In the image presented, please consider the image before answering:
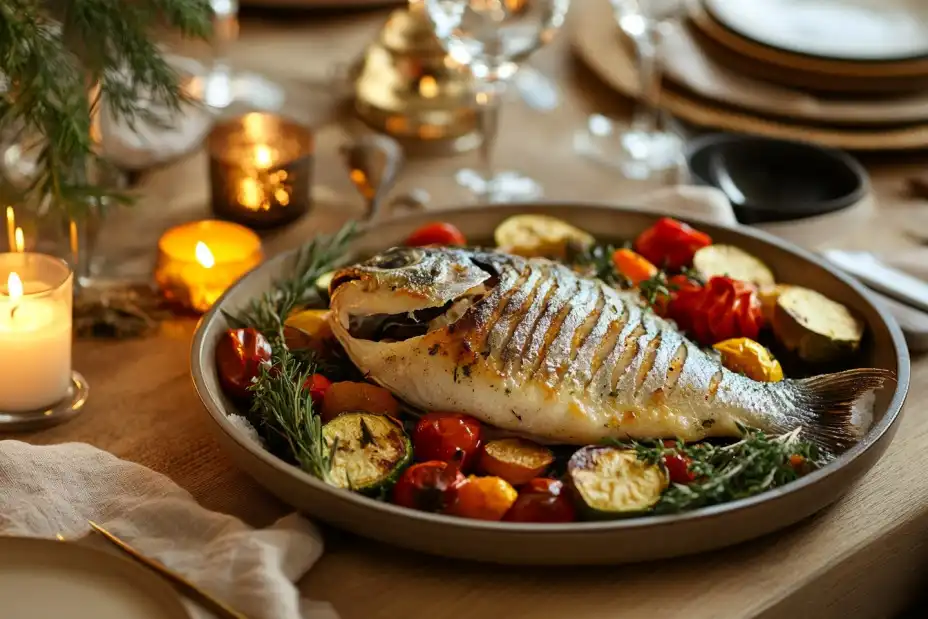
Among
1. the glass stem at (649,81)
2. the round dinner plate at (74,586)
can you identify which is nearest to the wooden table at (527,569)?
the round dinner plate at (74,586)

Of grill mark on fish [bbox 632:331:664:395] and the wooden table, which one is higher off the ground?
grill mark on fish [bbox 632:331:664:395]

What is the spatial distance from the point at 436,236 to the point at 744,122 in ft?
2.97

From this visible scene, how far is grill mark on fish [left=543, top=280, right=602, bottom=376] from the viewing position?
53.9 inches

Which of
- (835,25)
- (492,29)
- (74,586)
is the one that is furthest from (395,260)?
(835,25)

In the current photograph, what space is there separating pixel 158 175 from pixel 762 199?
1145 mm

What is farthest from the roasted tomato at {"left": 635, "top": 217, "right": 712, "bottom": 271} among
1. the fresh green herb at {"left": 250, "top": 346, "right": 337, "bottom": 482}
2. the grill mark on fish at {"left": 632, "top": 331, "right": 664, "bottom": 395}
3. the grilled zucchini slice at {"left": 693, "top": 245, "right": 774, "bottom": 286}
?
the fresh green herb at {"left": 250, "top": 346, "right": 337, "bottom": 482}

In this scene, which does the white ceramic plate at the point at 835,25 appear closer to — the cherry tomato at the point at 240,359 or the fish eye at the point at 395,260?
the fish eye at the point at 395,260

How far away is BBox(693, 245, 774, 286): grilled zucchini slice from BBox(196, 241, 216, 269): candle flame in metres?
0.74

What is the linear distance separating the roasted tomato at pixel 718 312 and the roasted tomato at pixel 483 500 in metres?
0.47

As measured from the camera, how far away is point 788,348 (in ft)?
5.26

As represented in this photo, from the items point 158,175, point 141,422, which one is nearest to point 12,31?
point 141,422

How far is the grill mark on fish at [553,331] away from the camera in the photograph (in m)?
1.37

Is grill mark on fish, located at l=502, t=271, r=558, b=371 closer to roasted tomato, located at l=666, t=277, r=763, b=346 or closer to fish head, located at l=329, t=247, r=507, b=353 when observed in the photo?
fish head, located at l=329, t=247, r=507, b=353

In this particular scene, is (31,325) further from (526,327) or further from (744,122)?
(744,122)
